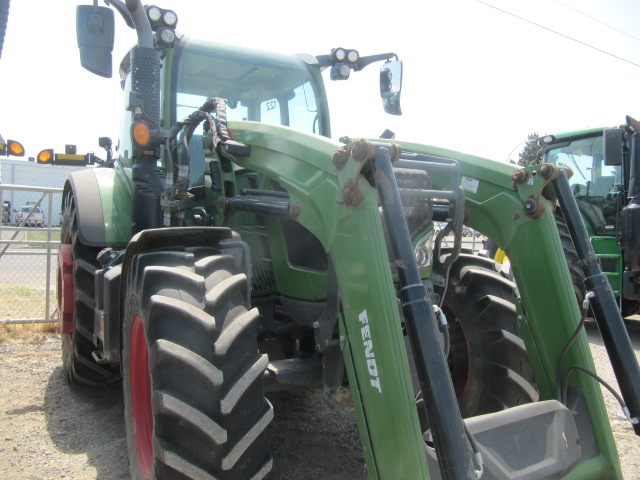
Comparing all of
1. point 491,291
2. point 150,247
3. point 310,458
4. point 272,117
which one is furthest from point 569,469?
point 272,117

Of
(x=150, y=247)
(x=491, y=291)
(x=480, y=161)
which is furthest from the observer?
(x=491, y=291)

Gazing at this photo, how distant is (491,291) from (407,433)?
1.50 metres

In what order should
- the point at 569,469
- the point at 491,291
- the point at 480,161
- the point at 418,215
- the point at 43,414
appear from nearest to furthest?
the point at 569,469 < the point at 418,215 < the point at 480,161 < the point at 491,291 < the point at 43,414

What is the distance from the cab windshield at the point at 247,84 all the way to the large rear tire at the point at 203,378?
6.26 ft

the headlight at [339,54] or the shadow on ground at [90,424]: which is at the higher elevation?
the headlight at [339,54]

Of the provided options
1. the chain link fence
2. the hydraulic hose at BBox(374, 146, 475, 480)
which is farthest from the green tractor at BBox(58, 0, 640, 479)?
the chain link fence

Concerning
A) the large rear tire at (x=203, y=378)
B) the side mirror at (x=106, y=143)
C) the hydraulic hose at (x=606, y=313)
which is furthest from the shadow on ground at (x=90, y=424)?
the hydraulic hose at (x=606, y=313)

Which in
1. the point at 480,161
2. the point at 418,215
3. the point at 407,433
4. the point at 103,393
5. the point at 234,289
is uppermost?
the point at 480,161

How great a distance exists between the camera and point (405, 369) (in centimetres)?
204

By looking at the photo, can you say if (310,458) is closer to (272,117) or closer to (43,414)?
(43,414)

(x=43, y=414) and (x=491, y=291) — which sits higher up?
(x=491, y=291)

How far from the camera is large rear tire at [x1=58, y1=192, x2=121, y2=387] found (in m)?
3.99

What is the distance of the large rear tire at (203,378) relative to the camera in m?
2.11

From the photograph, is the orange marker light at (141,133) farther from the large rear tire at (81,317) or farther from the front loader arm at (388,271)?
the large rear tire at (81,317)
